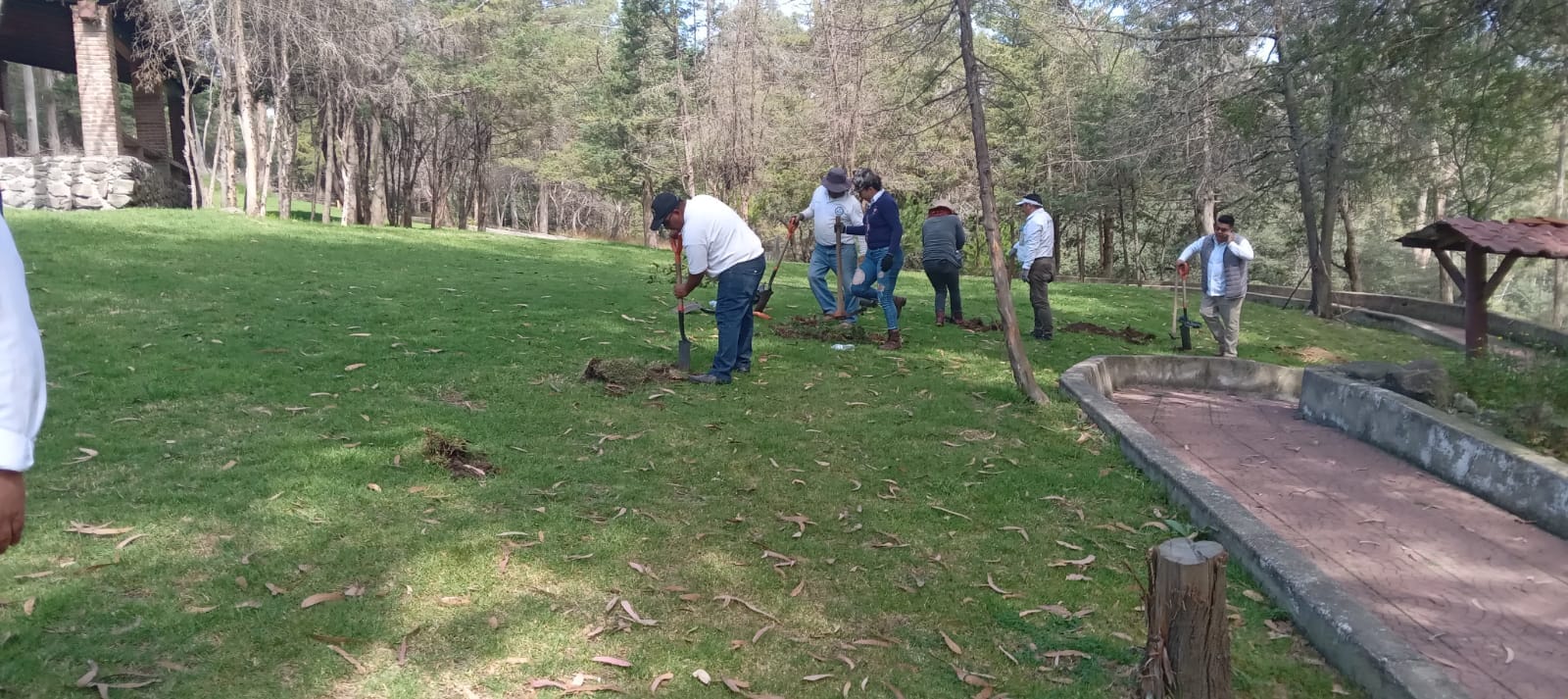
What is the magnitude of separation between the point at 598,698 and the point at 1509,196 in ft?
99.5

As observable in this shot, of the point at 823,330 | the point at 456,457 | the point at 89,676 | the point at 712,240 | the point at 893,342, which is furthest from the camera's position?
the point at 823,330

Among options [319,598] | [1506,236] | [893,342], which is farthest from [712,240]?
[1506,236]

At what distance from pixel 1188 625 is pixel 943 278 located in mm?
9161

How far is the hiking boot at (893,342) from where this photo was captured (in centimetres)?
1012

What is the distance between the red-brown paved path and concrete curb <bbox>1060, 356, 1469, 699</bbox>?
255 millimetres

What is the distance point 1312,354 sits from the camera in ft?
42.4

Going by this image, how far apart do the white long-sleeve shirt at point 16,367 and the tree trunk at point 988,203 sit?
626 cm

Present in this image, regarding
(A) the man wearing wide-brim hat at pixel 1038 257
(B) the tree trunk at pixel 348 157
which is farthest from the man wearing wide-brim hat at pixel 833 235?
(B) the tree trunk at pixel 348 157

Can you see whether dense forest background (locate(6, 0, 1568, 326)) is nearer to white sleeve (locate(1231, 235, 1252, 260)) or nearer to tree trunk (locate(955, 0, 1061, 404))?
tree trunk (locate(955, 0, 1061, 404))

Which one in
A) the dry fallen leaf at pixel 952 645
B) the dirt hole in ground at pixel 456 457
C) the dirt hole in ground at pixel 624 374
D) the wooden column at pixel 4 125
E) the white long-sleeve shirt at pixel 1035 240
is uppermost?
the wooden column at pixel 4 125

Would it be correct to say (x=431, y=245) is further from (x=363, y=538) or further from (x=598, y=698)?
(x=598, y=698)

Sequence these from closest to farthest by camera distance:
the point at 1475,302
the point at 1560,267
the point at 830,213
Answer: the point at 1475,302 → the point at 830,213 → the point at 1560,267

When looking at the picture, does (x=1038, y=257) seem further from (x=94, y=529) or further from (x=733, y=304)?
(x=94, y=529)

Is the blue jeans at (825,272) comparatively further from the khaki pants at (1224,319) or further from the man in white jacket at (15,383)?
the man in white jacket at (15,383)
